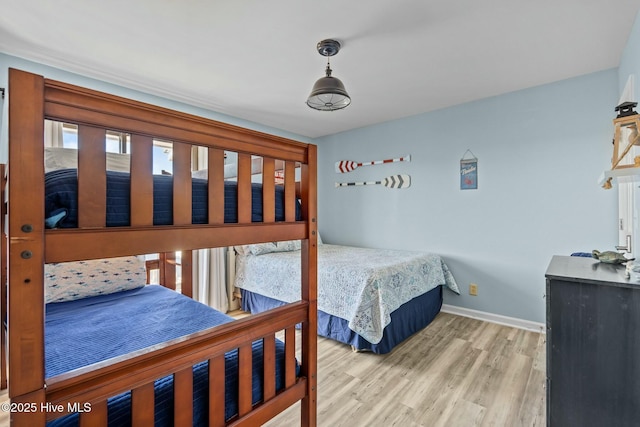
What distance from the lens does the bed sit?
7.18ft

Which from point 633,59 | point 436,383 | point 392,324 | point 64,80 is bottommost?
point 436,383

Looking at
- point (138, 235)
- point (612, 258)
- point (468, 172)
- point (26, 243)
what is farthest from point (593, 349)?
point (468, 172)

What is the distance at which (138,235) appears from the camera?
85 cm

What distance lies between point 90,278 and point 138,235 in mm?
1653

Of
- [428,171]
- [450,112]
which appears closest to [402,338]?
[428,171]

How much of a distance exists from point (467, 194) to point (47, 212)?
10.7 ft

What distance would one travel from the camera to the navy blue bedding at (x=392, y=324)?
7.53ft

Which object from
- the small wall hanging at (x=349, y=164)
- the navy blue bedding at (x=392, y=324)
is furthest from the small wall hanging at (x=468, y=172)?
the navy blue bedding at (x=392, y=324)

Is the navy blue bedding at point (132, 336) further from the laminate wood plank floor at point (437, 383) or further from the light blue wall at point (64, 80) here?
the light blue wall at point (64, 80)

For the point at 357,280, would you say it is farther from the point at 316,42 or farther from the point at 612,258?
the point at 316,42

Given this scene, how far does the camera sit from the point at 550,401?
Answer: 3.84 feet

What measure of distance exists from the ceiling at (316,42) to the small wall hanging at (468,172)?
Answer: 644 millimetres

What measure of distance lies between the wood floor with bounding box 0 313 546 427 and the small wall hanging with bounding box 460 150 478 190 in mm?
1456

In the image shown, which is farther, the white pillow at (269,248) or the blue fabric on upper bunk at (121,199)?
the white pillow at (269,248)
